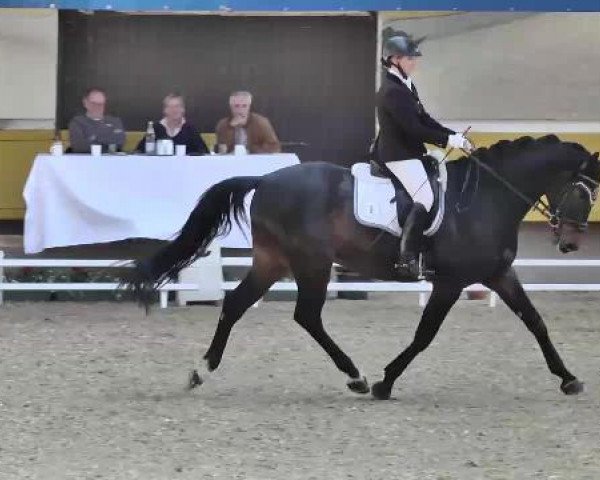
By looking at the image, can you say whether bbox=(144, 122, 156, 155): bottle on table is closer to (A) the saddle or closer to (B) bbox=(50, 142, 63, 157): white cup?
(B) bbox=(50, 142, 63, 157): white cup

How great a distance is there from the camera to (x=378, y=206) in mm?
8492

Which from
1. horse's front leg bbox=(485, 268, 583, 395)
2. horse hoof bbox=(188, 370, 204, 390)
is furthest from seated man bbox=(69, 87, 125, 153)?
horse's front leg bbox=(485, 268, 583, 395)

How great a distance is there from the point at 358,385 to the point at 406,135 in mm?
1505

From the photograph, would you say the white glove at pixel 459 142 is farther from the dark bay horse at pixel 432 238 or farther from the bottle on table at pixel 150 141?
the bottle on table at pixel 150 141

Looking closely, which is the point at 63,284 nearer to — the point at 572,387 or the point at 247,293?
the point at 247,293

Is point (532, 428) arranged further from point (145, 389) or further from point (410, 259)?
point (145, 389)

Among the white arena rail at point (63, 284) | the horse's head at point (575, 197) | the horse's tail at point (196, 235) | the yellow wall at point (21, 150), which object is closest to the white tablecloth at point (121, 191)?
the white arena rail at point (63, 284)

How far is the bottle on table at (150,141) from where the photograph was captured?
41.2 feet

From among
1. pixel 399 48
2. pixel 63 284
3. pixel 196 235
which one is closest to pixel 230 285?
pixel 63 284

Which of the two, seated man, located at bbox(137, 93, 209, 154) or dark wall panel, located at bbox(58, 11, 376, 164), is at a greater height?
dark wall panel, located at bbox(58, 11, 376, 164)

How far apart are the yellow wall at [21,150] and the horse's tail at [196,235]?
182 inches

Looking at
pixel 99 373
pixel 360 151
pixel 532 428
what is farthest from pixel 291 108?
pixel 532 428

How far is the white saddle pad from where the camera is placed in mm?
8453

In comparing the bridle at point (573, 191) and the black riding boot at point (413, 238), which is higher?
the bridle at point (573, 191)
